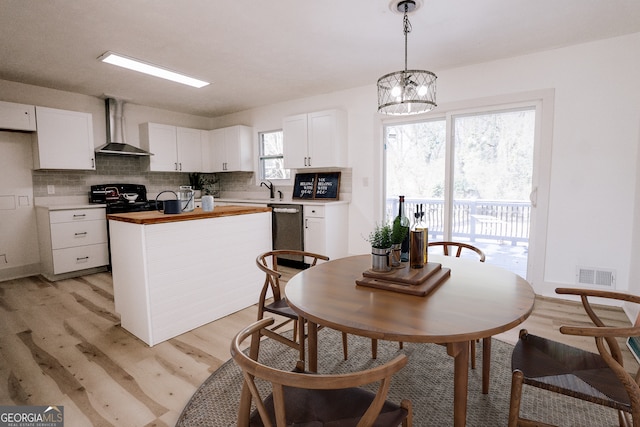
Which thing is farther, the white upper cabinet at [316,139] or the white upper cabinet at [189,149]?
the white upper cabinet at [189,149]

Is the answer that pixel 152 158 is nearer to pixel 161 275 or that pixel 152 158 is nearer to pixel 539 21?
pixel 161 275

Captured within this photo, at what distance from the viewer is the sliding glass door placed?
11.8 feet

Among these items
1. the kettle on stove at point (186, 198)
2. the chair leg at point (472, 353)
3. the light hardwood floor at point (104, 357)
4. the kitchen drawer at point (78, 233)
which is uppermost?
the kettle on stove at point (186, 198)

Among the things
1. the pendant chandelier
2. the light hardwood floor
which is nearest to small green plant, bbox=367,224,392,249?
the pendant chandelier

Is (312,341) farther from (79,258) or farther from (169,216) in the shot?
(79,258)

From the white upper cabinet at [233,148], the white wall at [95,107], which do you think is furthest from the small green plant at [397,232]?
the white wall at [95,107]

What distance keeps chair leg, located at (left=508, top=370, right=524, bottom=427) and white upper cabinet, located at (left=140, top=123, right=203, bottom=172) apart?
18.2 ft

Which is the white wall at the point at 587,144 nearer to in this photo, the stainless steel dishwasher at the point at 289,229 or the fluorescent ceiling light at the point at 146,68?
the stainless steel dishwasher at the point at 289,229

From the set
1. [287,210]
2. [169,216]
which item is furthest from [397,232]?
[287,210]

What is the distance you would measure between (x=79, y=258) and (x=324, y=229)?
130 inches

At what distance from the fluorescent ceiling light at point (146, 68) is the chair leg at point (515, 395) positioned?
4.09 m

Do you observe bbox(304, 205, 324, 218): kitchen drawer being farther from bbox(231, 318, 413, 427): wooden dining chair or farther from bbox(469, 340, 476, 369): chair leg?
bbox(231, 318, 413, 427): wooden dining chair

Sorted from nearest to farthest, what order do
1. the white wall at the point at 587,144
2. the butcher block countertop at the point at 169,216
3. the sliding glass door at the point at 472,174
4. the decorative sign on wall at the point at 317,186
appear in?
1. the butcher block countertop at the point at 169,216
2. the white wall at the point at 587,144
3. the sliding glass door at the point at 472,174
4. the decorative sign on wall at the point at 317,186

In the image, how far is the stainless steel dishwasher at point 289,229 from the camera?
14.6 ft
